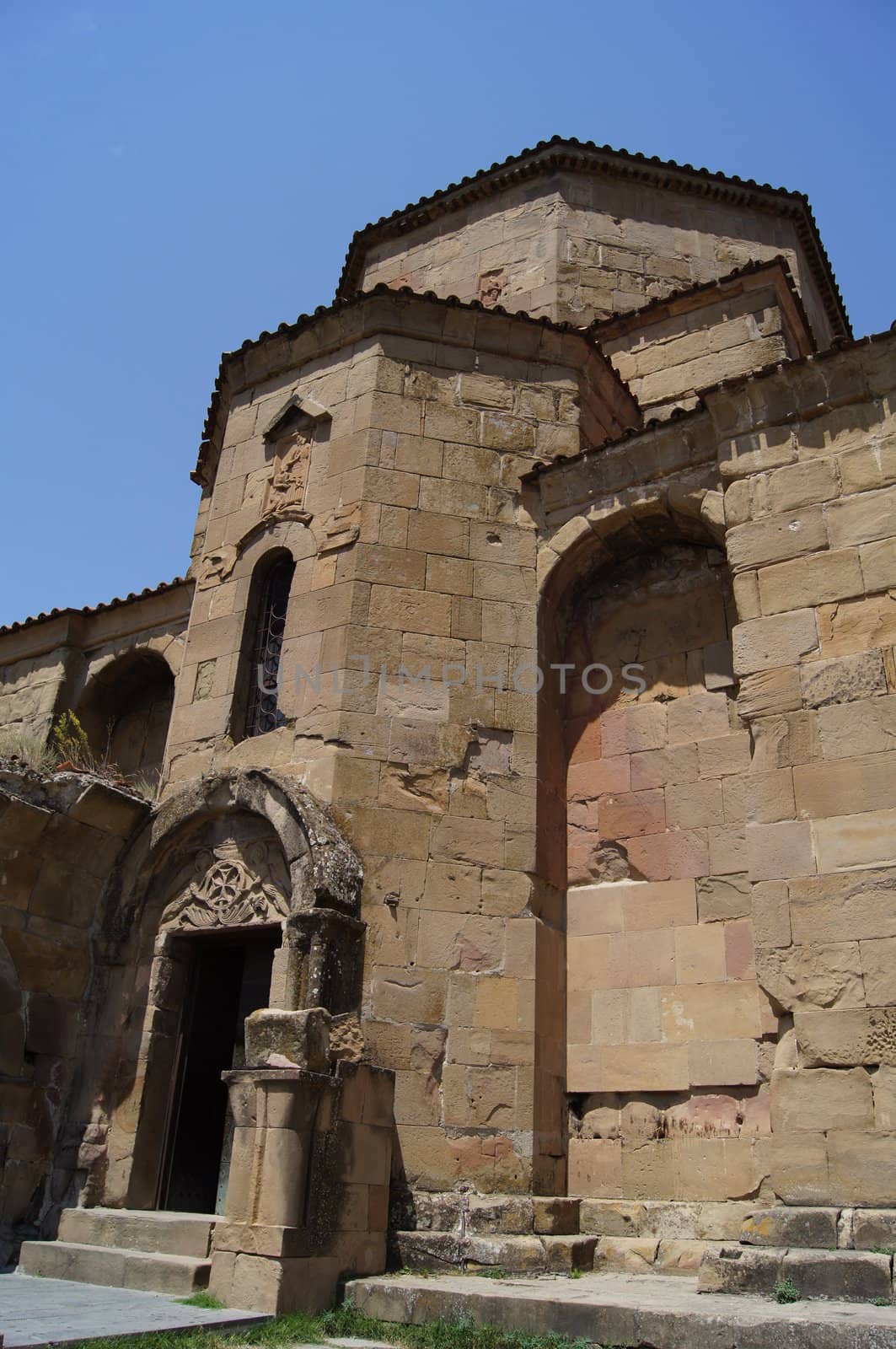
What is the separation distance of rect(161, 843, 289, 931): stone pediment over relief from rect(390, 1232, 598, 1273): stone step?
206 centimetres

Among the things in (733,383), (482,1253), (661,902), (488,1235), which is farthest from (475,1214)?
(733,383)

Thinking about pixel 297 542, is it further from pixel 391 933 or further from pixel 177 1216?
pixel 177 1216

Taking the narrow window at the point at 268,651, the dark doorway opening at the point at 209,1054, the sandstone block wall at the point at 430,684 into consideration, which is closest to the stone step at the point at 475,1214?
the sandstone block wall at the point at 430,684

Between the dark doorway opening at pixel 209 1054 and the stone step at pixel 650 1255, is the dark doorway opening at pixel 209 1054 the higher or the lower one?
the higher one

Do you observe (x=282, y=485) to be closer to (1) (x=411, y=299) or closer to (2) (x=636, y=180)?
(1) (x=411, y=299)

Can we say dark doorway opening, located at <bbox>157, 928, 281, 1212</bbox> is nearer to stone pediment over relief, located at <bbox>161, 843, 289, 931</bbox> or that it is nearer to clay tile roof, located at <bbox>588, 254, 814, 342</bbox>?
stone pediment over relief, located at <bbox>161, 843, 289, 931</bbox>

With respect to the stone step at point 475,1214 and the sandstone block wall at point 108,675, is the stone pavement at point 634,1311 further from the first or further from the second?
the sandstone block wall at point 108,675

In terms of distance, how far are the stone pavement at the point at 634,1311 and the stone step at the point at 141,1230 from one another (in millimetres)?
1105

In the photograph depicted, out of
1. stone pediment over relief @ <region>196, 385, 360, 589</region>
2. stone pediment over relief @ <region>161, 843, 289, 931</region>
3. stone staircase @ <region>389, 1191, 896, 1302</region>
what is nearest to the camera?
stone staircase @ <region>389, 1191, 896, 1302</region>

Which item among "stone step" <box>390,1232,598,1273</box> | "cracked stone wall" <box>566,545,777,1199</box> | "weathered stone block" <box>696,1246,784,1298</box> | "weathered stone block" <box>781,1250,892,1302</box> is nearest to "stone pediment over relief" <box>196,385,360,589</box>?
"cracked stone wall" <box>566,545,777,1199</box>

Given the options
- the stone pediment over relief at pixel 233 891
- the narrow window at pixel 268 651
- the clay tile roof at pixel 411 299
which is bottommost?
the stone pediment over relief at pixel 233 891

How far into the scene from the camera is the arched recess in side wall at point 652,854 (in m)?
6.73

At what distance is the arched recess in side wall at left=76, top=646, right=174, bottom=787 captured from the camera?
37.2 ft

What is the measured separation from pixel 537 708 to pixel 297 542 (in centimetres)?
230
